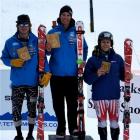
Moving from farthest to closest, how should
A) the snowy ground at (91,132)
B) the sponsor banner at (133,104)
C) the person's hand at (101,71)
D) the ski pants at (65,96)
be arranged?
the sponsor banner at (133,104) < the snowy ground at (91,132) < the ski pants at (65,96) < the person's hand at (101,71)

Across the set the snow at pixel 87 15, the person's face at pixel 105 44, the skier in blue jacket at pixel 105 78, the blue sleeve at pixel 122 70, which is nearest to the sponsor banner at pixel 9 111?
the skier in blue jacket at pixel 105 78

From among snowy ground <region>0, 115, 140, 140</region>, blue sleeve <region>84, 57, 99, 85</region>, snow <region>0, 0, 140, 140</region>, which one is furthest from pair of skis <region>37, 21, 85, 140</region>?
snow <region>0, 0, 140, 140</region>

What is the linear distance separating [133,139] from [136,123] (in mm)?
432

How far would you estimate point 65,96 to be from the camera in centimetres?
600

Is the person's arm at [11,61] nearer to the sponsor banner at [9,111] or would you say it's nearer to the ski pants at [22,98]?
the ski pants at [22,98]

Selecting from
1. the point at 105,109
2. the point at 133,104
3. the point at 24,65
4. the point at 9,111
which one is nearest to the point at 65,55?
the point at 24,65

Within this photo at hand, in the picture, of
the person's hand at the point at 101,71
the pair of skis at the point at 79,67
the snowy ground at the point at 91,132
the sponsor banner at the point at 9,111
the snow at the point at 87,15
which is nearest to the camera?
the person's hand at the point at 101,71

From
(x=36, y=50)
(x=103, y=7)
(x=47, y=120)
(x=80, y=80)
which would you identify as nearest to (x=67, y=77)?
(x=80, y=80)

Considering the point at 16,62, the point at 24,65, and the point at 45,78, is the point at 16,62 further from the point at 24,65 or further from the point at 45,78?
the point at 45,78

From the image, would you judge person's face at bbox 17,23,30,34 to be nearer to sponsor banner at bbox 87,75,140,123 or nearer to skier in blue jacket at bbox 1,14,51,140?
skier in blue jacket at bbox 1,14,51,140

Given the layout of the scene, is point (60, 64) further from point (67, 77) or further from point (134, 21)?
point (134, 21)

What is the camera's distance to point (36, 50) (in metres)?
5.75

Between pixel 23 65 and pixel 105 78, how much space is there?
1.03 meters

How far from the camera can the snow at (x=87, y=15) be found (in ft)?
39.2
